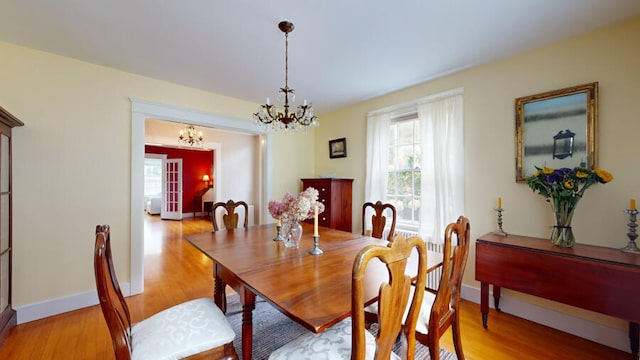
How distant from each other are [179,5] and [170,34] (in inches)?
16.4

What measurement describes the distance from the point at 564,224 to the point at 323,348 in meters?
2.09

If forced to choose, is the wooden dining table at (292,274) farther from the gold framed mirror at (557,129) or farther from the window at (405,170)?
the gold framed mirror at (557,129)

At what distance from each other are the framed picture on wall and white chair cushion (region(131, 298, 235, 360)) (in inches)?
117

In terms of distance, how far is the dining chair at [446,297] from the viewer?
4.02ft

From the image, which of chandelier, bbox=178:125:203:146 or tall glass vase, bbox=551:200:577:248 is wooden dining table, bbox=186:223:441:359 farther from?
chandelier, bbox=178:125:203:146

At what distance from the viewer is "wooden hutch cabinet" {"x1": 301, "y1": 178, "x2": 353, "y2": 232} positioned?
3547 mm

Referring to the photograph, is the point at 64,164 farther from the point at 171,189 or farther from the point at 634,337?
the point at 171,189

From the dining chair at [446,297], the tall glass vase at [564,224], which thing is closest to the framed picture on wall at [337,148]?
the tall glass vase at [564,224]

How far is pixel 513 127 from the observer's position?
7.65 ft

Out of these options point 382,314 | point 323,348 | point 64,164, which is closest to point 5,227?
point 64,164

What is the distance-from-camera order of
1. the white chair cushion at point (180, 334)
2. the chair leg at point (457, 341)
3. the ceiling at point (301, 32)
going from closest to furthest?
the white chair cushion at point (180, 334) → the chair leg at point (457, 341) → the ceiling at point (301, 32)

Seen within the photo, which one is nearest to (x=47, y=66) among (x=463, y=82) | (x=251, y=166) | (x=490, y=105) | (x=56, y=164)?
(x=56, y=164)

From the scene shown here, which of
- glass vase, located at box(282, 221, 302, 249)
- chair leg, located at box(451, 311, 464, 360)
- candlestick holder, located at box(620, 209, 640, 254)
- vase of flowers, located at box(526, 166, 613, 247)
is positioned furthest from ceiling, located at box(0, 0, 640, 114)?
chair leg, located at box(451, 311, 464, 360)

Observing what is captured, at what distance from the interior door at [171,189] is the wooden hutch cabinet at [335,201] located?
233 inches
